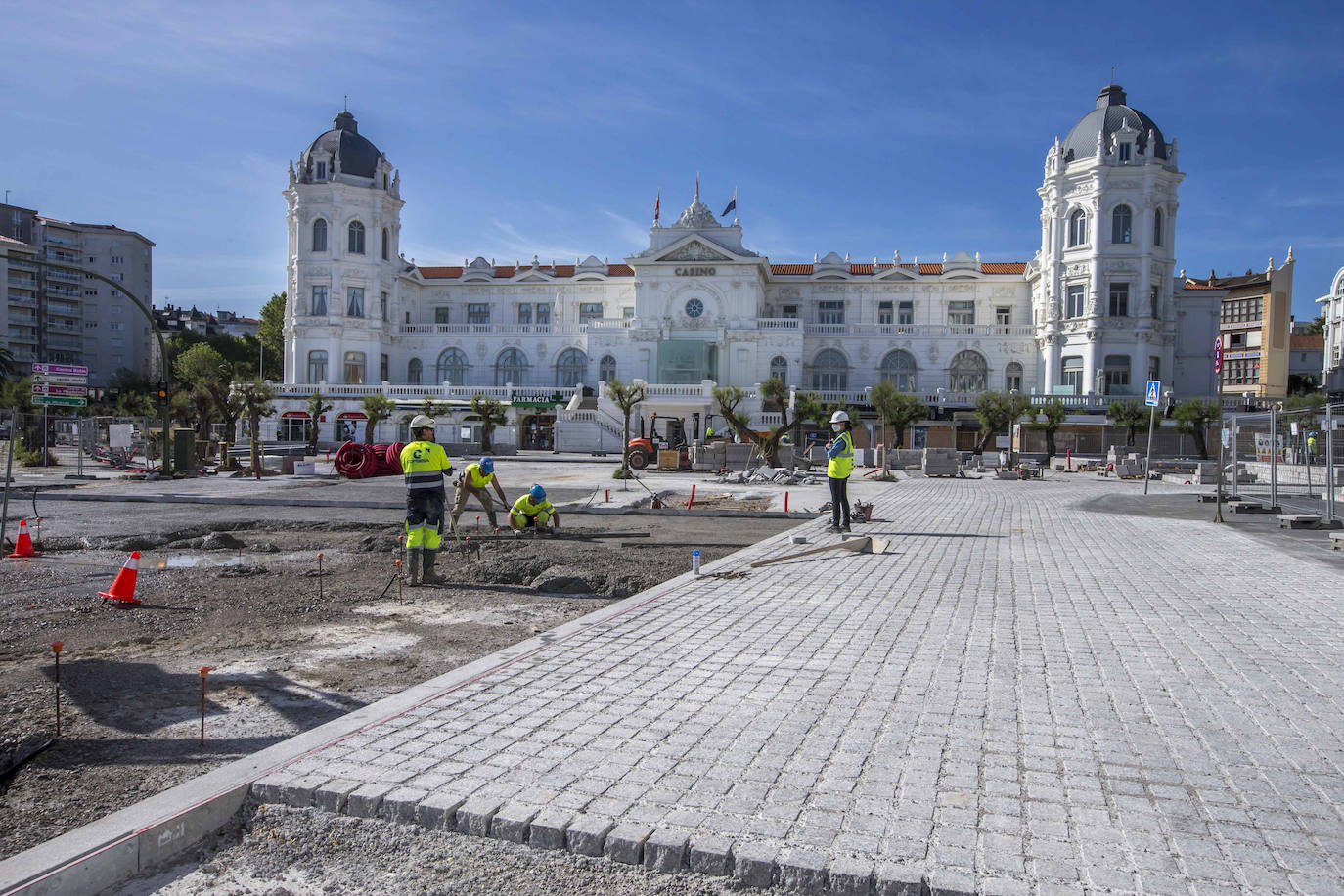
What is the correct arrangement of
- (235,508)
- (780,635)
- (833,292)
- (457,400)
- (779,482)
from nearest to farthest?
(780,635) → (235,508) → (779,482) → (457,400) → (833,292)

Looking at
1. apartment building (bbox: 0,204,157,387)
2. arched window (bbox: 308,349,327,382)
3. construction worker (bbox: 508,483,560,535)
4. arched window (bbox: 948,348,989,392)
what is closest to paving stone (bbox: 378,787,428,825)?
construction worker (bbox: 508,483,560,535)

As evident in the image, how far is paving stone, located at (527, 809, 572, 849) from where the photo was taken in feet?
10.9

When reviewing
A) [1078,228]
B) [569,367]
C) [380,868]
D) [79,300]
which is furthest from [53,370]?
[79,300]

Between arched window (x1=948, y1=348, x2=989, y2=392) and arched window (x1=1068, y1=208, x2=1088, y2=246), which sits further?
arched window (x1=948, y1=348, x2=989, y2=392)

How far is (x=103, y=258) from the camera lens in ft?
312

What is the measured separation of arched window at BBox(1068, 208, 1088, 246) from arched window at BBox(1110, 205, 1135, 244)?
5.07 feet

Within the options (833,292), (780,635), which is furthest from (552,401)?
(780,635)

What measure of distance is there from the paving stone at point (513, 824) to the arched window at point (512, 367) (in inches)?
2438

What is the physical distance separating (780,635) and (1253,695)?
3.00 metres

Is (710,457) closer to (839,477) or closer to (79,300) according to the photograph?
(839,477)

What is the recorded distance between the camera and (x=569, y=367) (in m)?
63.6

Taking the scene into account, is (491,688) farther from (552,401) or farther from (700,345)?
(700,345)

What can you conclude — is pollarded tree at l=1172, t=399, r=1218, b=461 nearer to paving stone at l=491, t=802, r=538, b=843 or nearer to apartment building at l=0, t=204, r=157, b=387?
paving stone at l=491, t=802, r=538, b=843

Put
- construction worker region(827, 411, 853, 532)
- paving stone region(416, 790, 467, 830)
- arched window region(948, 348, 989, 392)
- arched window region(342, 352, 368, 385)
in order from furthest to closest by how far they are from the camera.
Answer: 1. arched window region(342, 352, 368, 385)
2. arched window region(948, 348, 989, 392)
3. construction worker region(827, 411, 853, 532)
4. paving stone region(416, 790, 467, 830)
